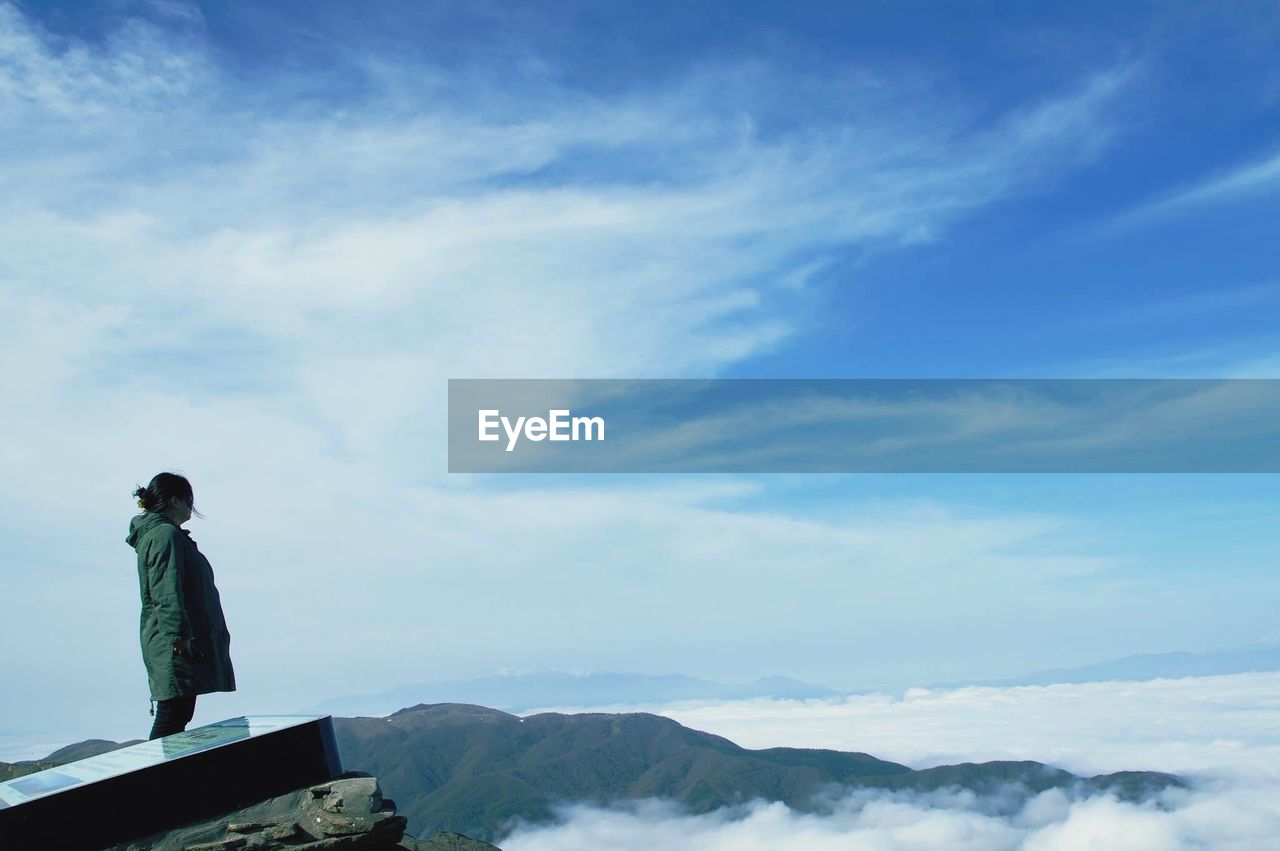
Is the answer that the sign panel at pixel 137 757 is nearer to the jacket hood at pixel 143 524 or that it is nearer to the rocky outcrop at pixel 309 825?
the rocky outcrop at pixel 309 825

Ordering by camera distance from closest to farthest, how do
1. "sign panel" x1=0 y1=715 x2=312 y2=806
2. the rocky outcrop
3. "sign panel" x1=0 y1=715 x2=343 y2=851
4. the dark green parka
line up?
"sign panel" x1=0 y1=715 x2=343 y2=851
"sign panel" x1=0 y1=715 x2=312 y2=806
the rocky outcrop
the dark green parka

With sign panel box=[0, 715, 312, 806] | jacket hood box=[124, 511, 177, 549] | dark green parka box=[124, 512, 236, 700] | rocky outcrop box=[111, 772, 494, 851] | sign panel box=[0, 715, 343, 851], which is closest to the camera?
sign panel box=[0, 715, 343, 851]

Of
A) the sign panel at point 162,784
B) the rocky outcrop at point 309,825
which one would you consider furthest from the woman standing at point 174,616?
the rocky outcrop at point 309,825

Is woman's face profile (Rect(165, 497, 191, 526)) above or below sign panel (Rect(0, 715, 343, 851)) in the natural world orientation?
above

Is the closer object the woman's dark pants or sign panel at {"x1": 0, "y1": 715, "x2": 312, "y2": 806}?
sign panel at {"x1": 0, "y1": 715, "x2": 312, "y2": 806}

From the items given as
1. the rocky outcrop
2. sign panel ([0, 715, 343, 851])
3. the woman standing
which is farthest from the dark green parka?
the rocky outcrop

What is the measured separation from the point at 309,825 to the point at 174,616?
259 centimetres

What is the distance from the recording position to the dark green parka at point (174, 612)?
965 centimetres

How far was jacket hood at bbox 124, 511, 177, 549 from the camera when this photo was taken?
9977 mm

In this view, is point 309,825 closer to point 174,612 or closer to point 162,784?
point 162,784

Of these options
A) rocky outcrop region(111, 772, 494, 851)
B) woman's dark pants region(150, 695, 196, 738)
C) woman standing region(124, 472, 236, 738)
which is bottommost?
rocky outcrop region(111, 772, 494, 851)

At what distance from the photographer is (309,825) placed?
330 inches

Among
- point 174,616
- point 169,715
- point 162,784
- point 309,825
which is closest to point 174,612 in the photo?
point 174,616

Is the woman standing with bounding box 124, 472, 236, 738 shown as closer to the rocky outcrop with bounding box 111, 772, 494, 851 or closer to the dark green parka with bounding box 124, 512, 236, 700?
the dark green parka with bounding box 124, 512, 236, 700
